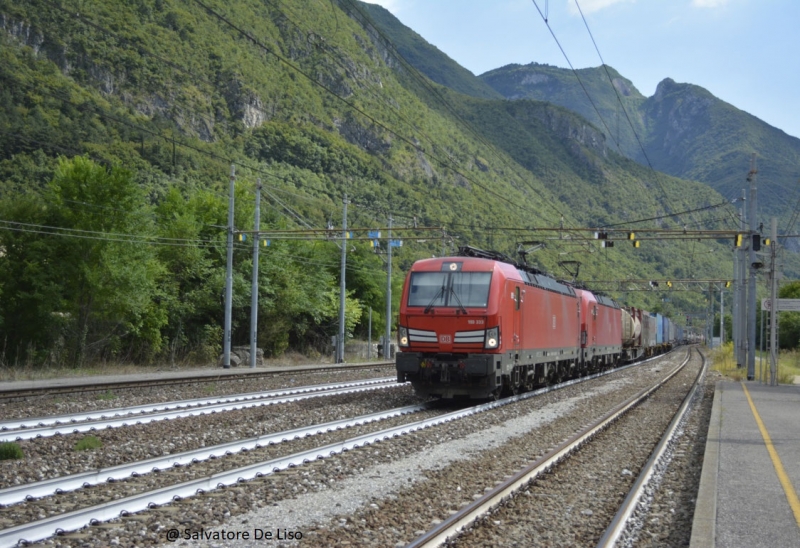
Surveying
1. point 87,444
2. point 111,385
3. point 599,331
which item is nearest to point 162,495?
point 87,444

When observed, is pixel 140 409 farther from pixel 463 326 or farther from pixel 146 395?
pixel 463 326

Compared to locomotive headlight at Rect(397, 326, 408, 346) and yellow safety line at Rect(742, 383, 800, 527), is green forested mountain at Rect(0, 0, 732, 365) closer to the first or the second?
locomotive headlight at Rect(397, 326, 408, 346)

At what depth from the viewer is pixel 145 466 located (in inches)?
378

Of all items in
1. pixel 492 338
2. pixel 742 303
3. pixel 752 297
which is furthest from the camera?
pixel 742 303

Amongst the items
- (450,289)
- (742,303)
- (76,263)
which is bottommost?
(450,289)

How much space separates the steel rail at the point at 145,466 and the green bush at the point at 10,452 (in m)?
1.89

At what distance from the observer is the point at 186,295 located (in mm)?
39844

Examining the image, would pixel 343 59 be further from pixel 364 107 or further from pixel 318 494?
pixel 318 494

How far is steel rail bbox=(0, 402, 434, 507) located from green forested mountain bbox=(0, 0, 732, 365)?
406 inches

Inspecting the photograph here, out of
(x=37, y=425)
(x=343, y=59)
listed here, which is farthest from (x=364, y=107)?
(x=37, y=425)

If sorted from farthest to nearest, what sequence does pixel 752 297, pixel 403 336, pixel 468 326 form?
pixel 752 297 < pixel 403 336 < pixel 468 326

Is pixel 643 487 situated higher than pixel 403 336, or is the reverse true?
pixel 403 336

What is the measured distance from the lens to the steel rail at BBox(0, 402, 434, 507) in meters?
8.07

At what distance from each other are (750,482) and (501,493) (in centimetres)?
285
